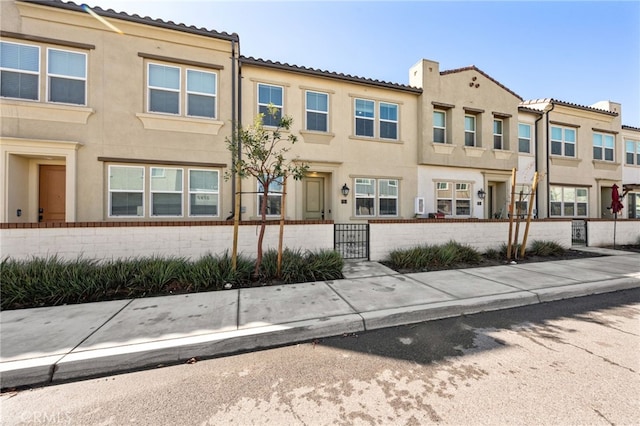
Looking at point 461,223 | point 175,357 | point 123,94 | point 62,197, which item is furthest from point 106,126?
point 461,223

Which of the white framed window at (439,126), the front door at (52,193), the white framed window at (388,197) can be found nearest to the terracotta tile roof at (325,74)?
the white framed window at (439,126)

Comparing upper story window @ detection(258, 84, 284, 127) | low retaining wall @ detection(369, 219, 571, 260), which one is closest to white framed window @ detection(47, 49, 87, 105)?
upper story window @ detection(258, 84, 284, 127)

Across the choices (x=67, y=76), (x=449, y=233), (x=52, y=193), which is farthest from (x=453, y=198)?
(x=52, y=193)

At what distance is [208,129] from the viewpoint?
29.3 ft

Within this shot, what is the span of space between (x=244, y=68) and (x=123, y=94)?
3907 mm

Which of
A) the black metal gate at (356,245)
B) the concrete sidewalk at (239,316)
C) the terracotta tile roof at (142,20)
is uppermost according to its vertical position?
the terracotta tile roof at (142,20)

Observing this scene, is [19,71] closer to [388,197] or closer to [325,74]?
[325,74]

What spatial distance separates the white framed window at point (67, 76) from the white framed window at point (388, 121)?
10163 mm

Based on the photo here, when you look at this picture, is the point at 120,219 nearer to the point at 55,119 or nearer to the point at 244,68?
the point at 55,119

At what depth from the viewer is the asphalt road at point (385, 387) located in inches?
86.3

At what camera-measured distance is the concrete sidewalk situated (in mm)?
2955

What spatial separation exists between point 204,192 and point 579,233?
1538cm

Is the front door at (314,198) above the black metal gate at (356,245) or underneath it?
above

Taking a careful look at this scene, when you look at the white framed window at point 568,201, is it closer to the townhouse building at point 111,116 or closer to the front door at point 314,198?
the front door at point 314,198
